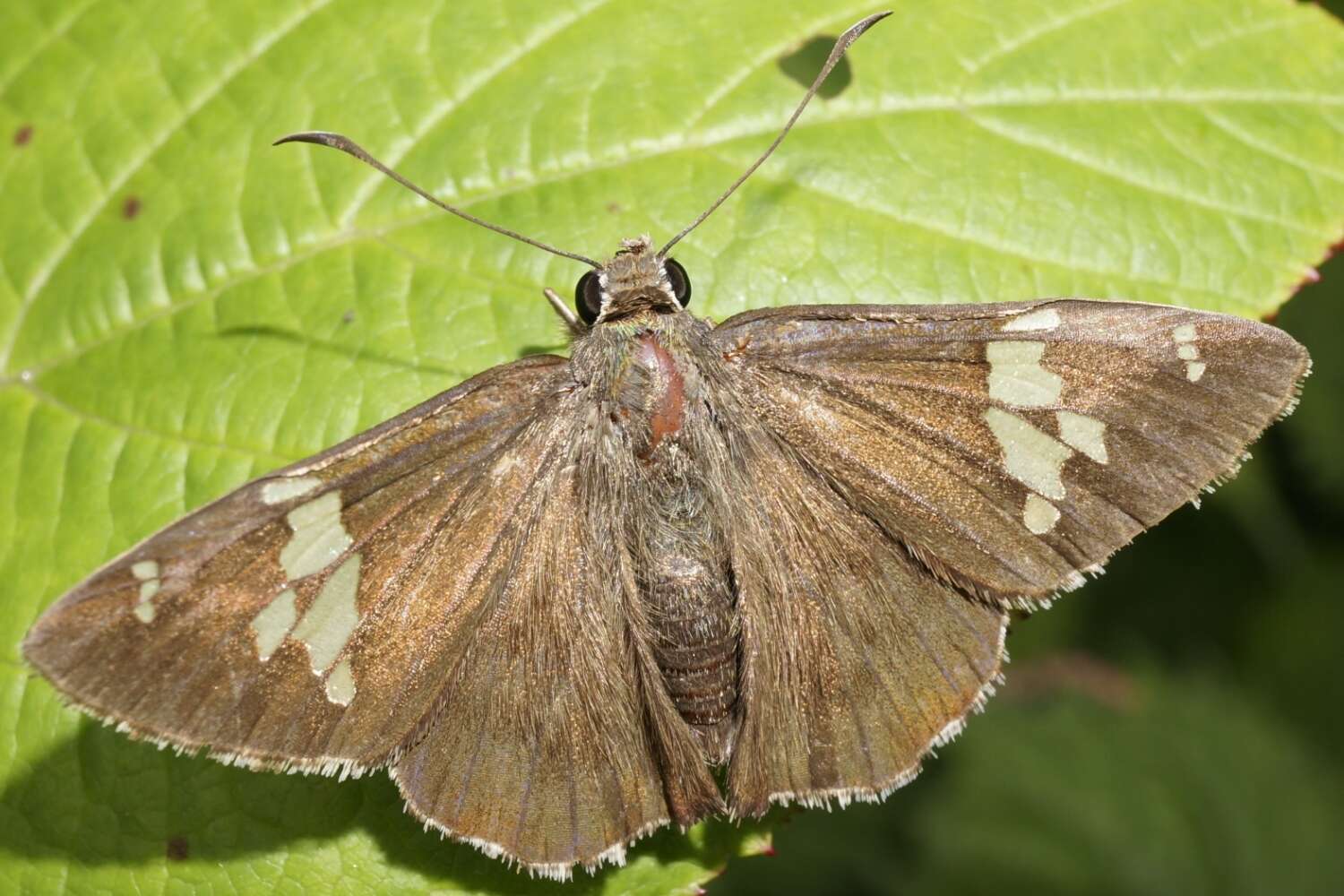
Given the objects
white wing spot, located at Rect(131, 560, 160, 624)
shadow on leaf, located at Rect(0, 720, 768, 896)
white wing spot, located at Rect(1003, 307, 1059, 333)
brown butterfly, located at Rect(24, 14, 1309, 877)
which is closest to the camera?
white wing spot, located at Rect(131, 560, 160, 624)

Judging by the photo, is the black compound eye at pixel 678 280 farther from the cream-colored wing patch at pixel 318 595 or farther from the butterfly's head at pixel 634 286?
the cream-colored wing patch at pixel 318 595

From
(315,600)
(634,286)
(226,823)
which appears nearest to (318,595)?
(315,600)

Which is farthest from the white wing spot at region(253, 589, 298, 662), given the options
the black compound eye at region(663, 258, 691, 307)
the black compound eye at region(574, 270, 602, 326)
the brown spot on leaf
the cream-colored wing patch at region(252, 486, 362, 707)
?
the black compound eye at region(663, 258, 691, 307)

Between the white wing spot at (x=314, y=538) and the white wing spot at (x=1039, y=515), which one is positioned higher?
the white wing spot at (x=1039, y=515)

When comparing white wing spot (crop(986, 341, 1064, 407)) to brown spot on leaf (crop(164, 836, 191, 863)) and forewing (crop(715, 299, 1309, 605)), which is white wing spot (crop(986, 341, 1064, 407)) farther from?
brown spot on leaf (crop(164, 836, 191, 863))

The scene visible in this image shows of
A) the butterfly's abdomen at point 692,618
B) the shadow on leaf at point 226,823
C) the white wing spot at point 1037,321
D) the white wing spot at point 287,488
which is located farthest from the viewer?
the shadow on leaf at point 226,823

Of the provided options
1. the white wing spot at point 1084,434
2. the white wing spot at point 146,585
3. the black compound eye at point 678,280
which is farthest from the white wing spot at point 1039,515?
the white wing spot at point 146,585

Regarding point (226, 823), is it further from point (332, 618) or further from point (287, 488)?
point (287, 488)
